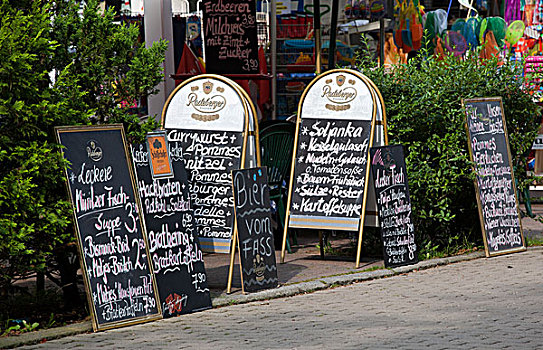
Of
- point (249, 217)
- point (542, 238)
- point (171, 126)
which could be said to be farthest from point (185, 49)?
point (542, 238)

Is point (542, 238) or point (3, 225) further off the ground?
point (3, 225)

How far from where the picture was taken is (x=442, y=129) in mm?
9195

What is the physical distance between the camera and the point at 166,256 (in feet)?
21.7

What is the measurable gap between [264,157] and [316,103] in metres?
0.91

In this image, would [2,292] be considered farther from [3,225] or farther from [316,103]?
[316,103]

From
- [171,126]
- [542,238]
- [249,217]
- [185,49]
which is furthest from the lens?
[185,49]

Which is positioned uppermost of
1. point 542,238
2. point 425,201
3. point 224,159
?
point 224,159

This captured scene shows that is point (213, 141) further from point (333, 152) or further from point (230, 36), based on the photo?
point (230, 36)

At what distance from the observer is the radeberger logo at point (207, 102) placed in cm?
763

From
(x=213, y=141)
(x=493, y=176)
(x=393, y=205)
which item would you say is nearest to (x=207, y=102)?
Answer: (x=213, y=141)

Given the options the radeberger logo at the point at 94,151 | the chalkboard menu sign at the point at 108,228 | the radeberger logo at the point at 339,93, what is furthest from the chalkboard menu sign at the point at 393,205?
the radeberger logo at the point at 94,151

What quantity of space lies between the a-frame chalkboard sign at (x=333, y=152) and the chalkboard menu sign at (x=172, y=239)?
1.99 metres

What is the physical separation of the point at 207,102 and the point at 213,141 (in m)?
0.36

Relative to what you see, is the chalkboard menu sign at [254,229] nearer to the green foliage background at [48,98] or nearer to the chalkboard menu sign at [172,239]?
the chalkboard menu sign at [172,239]
